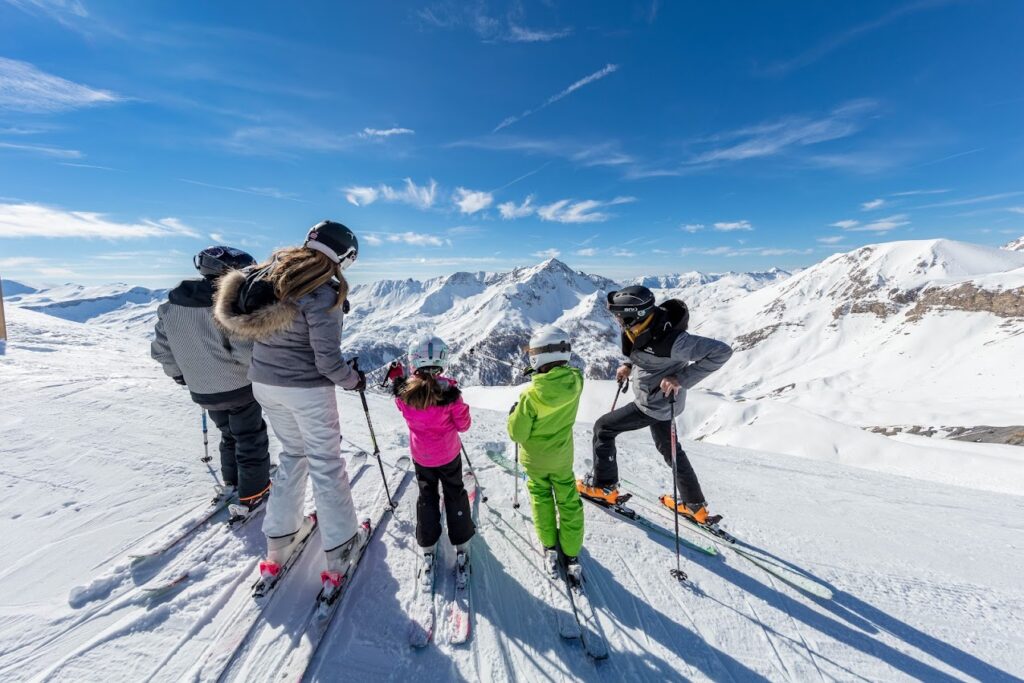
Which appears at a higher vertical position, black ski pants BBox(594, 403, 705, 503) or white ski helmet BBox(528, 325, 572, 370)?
white ski helmet BBox(528, 325, 572, 370)

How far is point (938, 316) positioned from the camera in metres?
132

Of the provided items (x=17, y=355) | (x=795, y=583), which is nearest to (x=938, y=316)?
(x=795, y=583)

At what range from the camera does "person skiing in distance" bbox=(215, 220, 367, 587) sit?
3.30 metres

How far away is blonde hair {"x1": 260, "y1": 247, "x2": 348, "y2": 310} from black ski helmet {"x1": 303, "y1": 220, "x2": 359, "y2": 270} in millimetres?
55

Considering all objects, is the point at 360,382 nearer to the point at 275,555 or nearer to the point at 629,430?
the point at 275,555

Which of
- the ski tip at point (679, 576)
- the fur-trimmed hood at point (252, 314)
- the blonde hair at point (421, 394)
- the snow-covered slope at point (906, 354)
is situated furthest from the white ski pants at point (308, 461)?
the snow-covered slope at point (906, 354)

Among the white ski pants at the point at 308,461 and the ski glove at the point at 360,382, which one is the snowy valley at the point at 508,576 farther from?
the ski glove at the point at 360,382

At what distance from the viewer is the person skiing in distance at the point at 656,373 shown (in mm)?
4277

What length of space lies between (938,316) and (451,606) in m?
193

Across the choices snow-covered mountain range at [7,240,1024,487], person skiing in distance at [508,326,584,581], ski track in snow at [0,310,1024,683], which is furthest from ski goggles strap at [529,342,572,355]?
snow-covered mountain range at [7,240,1024,487]

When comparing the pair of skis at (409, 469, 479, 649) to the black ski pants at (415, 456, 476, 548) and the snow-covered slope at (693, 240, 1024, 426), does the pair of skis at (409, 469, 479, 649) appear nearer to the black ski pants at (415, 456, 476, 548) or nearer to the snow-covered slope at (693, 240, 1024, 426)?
the black ski pants at (415, 456, 476, 548)

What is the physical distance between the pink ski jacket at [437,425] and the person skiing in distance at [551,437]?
550 millimetres

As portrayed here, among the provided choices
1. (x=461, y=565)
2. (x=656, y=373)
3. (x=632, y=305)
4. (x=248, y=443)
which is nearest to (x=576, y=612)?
(x=461, y=565)

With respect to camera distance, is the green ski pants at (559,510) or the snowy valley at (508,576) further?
the green ski pants at (559,510)
